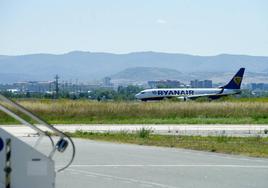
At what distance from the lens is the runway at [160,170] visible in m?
13.4

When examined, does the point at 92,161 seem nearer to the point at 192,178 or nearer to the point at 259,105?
the point at 192,178

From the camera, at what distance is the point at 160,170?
52.7 ft

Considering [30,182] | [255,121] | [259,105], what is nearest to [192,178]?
[30,182]

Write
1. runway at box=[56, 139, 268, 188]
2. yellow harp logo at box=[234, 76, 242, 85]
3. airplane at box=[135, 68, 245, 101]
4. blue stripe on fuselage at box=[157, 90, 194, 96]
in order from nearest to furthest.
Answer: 1. runway at box=[56, 139, 268, 188]
2. airplane at box=[135, 68, 245, 101]
3. blue stripe on fuselage at box=[157, 90, 194, 96]
4. yellow harp logo at box=[234, 76, 242, 85]

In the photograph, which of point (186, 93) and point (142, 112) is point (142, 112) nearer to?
point (142, 112)

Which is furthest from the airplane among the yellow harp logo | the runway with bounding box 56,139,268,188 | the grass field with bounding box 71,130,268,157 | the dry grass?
the runway with bounding box 56,139,268,188

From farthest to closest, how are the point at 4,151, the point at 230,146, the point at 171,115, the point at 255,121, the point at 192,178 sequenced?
1. the point at 171,115
2. the point at 255,121
3. the point at 230,146
4. the point at 192,178
5. the point at 4,151

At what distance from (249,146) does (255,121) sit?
79.7ft

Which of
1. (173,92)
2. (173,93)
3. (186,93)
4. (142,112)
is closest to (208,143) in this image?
(142,112)

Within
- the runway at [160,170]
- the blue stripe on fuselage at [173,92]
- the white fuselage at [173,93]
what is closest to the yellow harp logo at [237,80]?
the white fuselage at [173,93]

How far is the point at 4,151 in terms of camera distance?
5.54 meters

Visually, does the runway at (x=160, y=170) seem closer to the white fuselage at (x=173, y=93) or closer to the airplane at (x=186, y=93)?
the airplane at (x=186, y=93)

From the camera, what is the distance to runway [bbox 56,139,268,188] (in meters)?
13.4

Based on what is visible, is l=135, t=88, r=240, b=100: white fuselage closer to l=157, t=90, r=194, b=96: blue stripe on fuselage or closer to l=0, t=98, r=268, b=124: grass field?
l=157, t=90, r=194, b=96: blue stripe on fuselage
